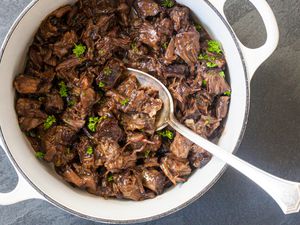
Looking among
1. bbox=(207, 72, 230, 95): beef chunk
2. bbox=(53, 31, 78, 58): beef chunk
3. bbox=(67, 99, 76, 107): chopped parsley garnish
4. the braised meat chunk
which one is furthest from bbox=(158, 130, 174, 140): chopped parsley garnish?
bbox=(53, 31, 78, 58): beef chunk

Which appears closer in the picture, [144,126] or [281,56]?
[144,126]

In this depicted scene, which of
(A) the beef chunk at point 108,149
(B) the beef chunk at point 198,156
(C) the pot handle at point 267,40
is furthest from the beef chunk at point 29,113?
(C) the pot handle at point 267,40

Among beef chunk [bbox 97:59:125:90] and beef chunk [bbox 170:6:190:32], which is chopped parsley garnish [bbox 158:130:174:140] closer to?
beef chunk [bbox 97:59:125:90]

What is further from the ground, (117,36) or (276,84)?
(117,36)

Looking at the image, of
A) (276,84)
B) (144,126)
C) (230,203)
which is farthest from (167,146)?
(276,84)

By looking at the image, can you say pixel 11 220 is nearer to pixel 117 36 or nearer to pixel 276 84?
pixel 117 36

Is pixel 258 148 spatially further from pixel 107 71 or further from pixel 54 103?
pixel 54 103

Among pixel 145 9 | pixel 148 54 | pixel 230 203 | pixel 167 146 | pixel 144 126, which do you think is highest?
pixel 145 9
